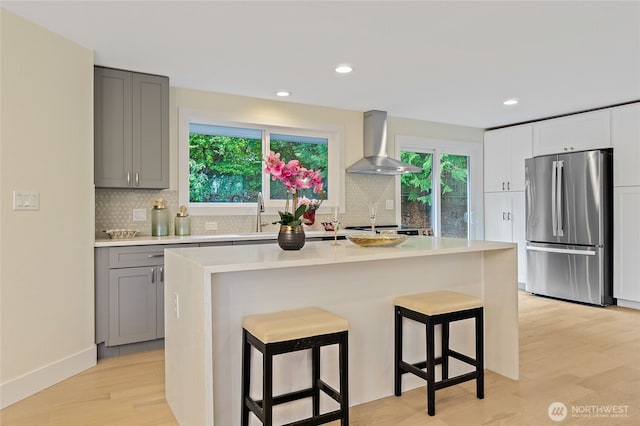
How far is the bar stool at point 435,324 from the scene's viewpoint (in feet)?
7.57

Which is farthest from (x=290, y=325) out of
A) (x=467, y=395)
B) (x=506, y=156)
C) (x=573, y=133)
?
(x=506, y=156)

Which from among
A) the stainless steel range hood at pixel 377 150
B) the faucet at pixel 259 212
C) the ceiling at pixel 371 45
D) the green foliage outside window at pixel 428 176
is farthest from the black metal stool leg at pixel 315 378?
the green foliage outside window at pixel 428 176

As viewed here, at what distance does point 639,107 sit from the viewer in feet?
15.3

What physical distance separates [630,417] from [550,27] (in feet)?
7.77

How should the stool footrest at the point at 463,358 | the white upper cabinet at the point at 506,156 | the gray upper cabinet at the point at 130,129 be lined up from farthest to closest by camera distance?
the white upper cabinet at the point at 506,156 < the gray upper cabinet at the point at 130,129 < the stool footrest at the point at 463,358

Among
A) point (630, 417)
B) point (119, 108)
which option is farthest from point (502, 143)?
point (119, 108)

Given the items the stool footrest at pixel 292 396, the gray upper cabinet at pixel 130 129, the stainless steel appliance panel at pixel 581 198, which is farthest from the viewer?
the stainless steel appliance panel at pixel 581 198

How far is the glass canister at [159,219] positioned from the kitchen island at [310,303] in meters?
1.55

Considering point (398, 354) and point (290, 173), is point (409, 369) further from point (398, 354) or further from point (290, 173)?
point (290, 173)

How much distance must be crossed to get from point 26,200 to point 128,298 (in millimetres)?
1055

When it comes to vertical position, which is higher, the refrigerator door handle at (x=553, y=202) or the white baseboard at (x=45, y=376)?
the refrigerator door handle at (x=553, y=202)

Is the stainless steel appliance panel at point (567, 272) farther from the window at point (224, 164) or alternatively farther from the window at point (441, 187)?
the window at point (224, 164)

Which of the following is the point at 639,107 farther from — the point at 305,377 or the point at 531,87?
the point at 305,377

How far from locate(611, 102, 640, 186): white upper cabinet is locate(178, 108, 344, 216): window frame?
10.1 feet
